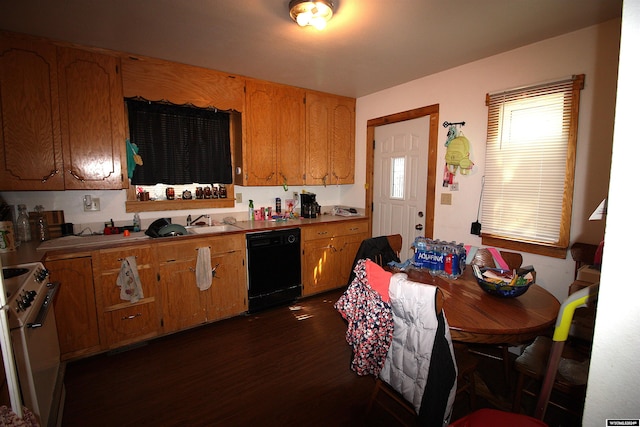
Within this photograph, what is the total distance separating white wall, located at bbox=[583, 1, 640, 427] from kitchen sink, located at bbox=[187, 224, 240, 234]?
2717 millimetres

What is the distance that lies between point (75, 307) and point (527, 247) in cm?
369

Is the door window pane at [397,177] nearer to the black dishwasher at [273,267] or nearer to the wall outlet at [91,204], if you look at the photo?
the black dishwasher at [273,267]

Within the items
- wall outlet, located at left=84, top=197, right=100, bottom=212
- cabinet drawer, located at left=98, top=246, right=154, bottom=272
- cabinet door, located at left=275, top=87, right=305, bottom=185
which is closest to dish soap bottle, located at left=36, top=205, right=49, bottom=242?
wall outlet, located at left=84, top=197, right=100, bottom=212

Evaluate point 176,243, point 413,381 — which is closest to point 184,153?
point 176,243

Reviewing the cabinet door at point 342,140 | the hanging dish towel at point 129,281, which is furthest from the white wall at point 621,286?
the cabinet door at point 342,140

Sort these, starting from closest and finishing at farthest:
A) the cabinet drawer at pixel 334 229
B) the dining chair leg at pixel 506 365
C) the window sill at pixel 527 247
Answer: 1. the dining chair leg at pixel 506 365
2. the window sill at pixel 527 247
3. the cabinet drawer at pixel 334 229

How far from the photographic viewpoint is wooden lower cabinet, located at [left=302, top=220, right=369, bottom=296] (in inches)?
134

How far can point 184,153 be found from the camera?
3.02 meters

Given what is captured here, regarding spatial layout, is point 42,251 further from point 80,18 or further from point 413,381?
point 413,381

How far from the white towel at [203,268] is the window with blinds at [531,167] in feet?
8.65

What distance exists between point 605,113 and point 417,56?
1.46 meters

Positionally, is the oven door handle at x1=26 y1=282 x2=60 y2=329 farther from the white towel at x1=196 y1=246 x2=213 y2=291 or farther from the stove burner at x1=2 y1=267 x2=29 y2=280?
the white towel at x1=196 y1=246 x2=213 y2=291

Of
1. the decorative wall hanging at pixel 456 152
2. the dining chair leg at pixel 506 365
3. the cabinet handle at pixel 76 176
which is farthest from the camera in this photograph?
the decorative wall hanging at pixel 456 152

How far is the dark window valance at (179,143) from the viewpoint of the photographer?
2758 millimetres
